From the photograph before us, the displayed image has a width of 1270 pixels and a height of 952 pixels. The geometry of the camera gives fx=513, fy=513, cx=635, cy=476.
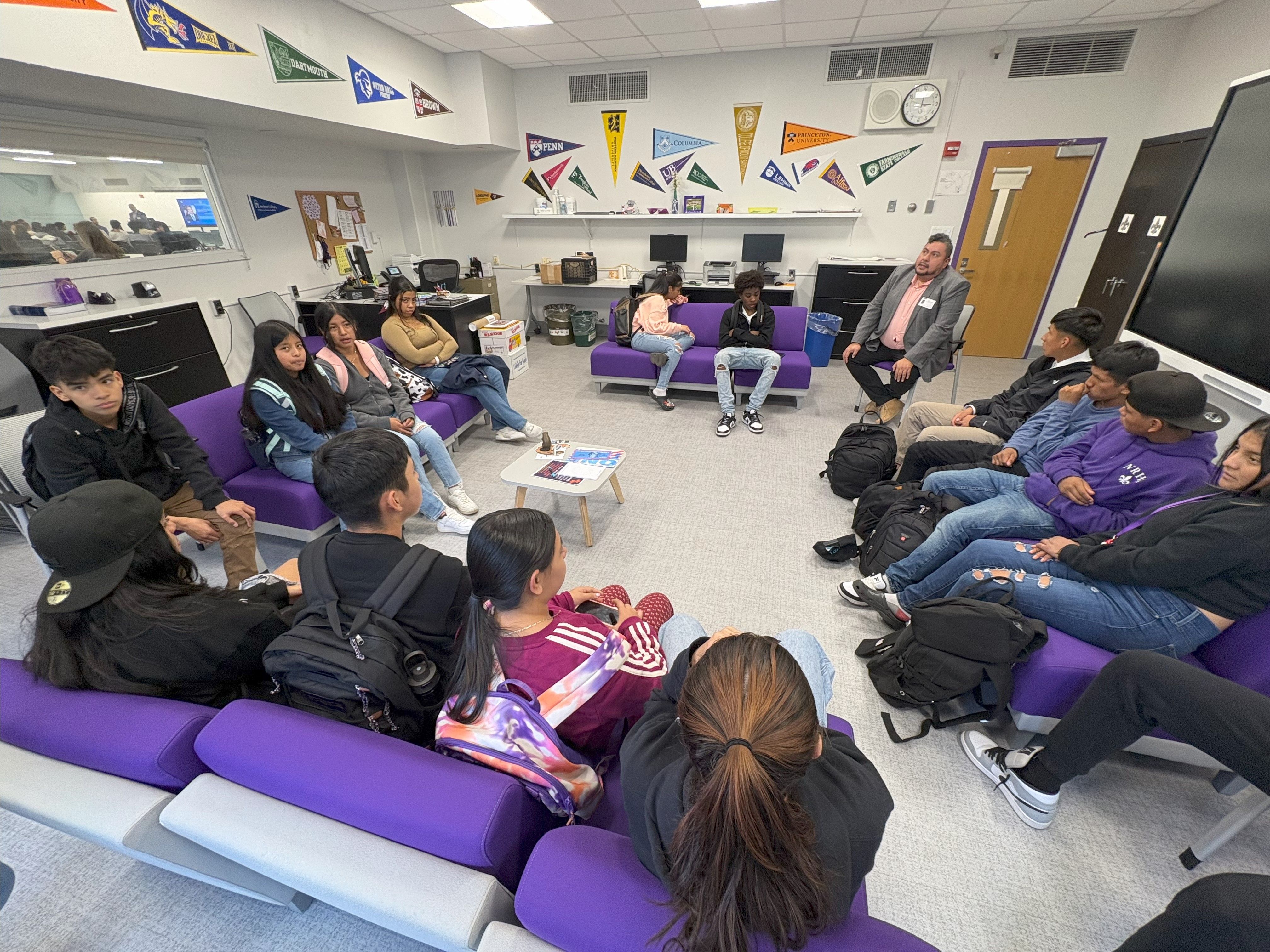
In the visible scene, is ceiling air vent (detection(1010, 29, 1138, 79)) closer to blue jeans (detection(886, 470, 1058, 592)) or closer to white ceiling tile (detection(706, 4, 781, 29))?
white ceiling tile (detection(706, 4, 781, 29))

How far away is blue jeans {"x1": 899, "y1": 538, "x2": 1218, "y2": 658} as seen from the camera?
1471 mm

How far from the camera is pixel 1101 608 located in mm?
1548

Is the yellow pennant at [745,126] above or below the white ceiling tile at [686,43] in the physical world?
below

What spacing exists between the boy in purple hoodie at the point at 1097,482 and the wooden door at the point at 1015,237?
3.32m

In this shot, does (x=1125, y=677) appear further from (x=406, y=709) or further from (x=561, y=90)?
(x=561, y=90)

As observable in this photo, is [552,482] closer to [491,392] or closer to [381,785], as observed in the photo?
[491,392]

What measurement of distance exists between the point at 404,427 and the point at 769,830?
9.20ft

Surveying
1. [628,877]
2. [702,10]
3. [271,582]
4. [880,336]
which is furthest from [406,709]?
[702,10]

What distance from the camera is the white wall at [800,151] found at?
180 inches

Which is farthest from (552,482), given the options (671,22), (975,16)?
(975,16)

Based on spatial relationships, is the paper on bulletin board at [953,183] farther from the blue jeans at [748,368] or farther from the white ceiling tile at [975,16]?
the blue jeans at [748,368]

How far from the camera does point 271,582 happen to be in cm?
157

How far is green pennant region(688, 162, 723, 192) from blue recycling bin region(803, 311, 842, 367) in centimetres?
180

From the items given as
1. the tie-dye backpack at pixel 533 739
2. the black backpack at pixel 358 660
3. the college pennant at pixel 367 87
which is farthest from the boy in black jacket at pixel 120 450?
the college pennant at pixel 367 87
